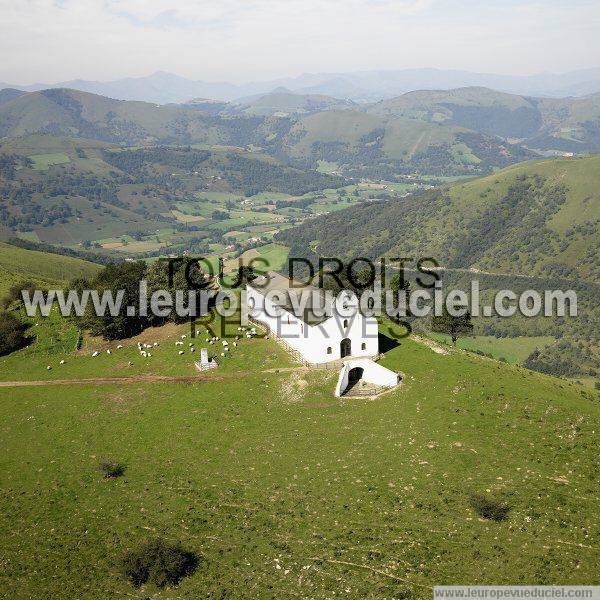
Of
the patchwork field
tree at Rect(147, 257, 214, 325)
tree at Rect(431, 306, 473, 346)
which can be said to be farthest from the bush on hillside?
the patchwork field

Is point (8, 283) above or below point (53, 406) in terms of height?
above

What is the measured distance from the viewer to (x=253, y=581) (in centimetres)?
3219

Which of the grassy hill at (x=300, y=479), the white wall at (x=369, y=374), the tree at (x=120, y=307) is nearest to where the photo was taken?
the grassy hill at (x=300, y=479)

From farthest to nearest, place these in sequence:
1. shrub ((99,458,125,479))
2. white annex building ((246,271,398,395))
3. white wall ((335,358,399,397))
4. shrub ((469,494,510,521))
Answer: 1. white annex building ((246,271,398,395))
2. white wall ((335,358,399,397))
3. shrub ((99,458,125,479))
4. shrub ((469,494,510,521))

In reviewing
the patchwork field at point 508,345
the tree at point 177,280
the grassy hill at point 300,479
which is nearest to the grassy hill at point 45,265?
the tree at point 177,280

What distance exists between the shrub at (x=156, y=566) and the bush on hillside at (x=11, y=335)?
1701 inches

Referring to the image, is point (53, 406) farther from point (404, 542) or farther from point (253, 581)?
point (404, 542)

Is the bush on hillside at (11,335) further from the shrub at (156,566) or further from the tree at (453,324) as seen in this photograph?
the tree at (453,324)

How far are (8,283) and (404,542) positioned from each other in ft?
264

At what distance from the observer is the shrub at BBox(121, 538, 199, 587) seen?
106 feet

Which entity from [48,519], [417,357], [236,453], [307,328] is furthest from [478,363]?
[48,519]

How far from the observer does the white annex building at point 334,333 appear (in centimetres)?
5572

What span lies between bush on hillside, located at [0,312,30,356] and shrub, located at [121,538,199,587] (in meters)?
43.2

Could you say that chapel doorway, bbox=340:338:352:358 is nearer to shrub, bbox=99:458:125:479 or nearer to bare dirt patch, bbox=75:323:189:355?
bare dirt patch, bbox=75:323:189:355
